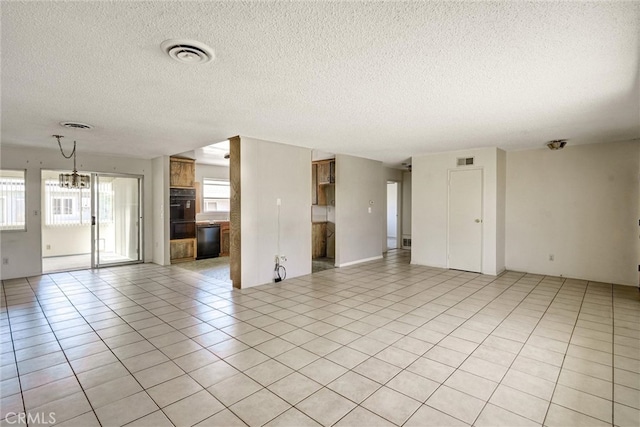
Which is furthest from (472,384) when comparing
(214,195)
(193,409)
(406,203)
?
(214,195)

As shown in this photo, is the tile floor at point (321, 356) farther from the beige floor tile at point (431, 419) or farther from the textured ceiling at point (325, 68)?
the textured ceiling at point (325, 68)

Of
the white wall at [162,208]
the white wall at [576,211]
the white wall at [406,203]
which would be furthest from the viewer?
the white wall at [406,203]


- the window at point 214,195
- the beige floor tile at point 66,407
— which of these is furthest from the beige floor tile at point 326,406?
the window at point 214,195

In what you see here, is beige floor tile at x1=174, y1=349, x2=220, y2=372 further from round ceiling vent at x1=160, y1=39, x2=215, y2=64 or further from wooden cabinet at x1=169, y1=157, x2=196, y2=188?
wooden cabinet at x1=169, y1=157, x2=196, y2=188

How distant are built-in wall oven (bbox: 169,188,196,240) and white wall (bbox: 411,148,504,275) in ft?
17.6

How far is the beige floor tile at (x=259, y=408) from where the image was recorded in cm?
196

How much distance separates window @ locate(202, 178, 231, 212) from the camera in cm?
895

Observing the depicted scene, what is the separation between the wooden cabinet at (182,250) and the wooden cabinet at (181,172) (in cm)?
136

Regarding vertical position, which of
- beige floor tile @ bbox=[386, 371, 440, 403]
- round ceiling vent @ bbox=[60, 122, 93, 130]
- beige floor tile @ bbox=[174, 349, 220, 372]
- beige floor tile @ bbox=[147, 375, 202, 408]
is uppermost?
round ceiling vent @ bbox=[60, 122, 93, 130]

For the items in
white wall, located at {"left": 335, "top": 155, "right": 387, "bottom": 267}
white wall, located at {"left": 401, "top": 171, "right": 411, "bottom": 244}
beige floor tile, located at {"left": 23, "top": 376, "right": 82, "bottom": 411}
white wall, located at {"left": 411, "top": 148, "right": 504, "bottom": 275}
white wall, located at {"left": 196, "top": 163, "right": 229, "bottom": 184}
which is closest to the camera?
beige floor tile, located at {"left": 23, "top": 376, "right": 82, "bottom": 411}

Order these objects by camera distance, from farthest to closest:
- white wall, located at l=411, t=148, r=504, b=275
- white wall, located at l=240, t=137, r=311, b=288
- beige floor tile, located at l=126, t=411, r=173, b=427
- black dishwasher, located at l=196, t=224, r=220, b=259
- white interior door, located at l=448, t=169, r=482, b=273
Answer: black dishwasher, located at l=196, t=224, r=220, b=259 < white interior door, located at l=448, t=169, r=482, b=273 < white wall, located at l=411, t=148, r=504, b=275 < white wall, located at l=240, t=137, r=311, b=288 < beige floor tile, located at l=126, t=411, r=173, b=427

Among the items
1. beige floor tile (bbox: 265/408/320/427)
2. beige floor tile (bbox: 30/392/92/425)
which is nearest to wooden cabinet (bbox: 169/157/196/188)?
beige floor tile (bbox: 30/392/92/425)

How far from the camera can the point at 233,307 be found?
4.09 metres

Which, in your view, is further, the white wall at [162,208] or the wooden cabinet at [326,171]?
the wooden cabinet at [326,171]
